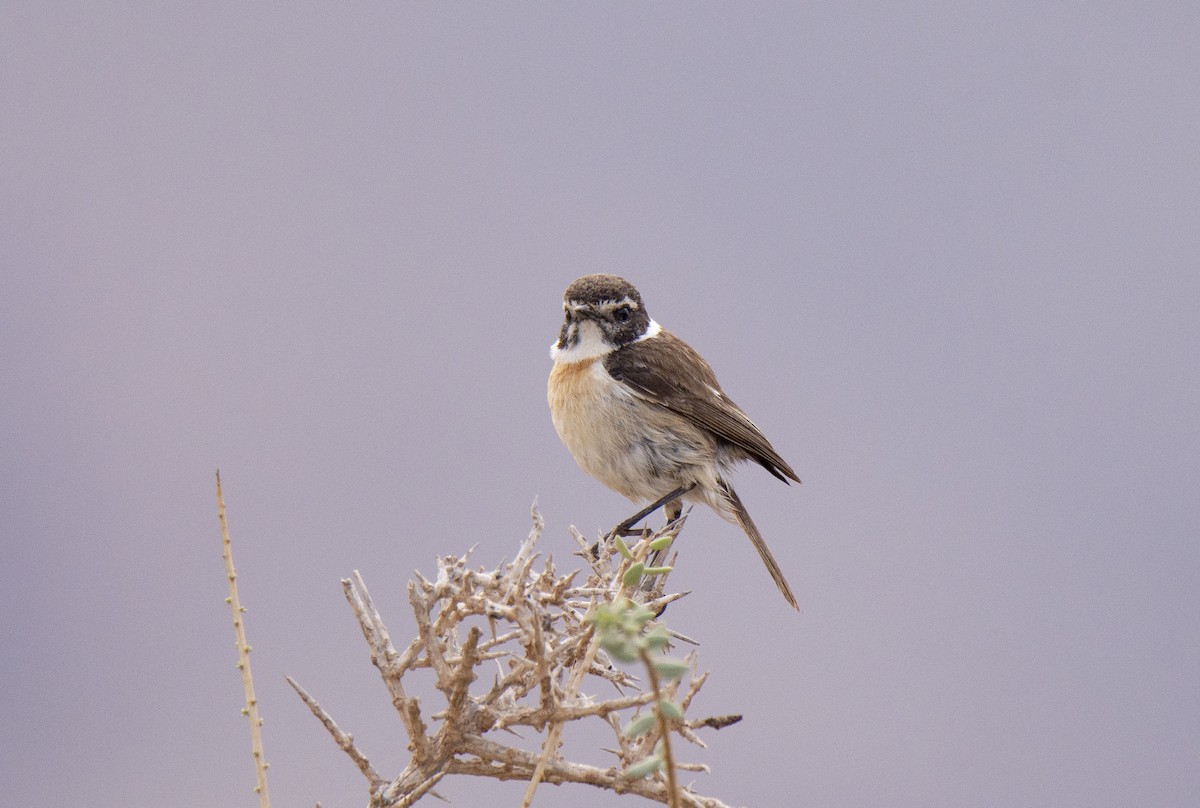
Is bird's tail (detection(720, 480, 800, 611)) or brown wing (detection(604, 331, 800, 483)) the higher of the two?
brown wing (detection(604, 331, 800, 483))

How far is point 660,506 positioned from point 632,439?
0.97 ft

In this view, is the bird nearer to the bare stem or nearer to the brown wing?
the brown wing

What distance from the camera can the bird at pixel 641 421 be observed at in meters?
4.90

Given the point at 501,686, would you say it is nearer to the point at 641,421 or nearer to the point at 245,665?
the point at 245,665

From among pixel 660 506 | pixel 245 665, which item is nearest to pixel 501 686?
pixel 245 665

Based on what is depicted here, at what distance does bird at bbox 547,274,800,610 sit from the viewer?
16.1 ft

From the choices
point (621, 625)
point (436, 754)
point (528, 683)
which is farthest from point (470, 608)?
point (621, 625)

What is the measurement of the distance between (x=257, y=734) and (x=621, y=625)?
0.86m

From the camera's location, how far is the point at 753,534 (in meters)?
4.91

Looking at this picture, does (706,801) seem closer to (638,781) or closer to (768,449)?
(638,781)

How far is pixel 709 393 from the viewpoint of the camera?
506cm

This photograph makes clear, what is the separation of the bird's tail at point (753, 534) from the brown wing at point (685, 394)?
7.1 inches

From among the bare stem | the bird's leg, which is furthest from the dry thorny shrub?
the bird's leg

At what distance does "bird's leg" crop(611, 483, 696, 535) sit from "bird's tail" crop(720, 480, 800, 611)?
157 millimetres
